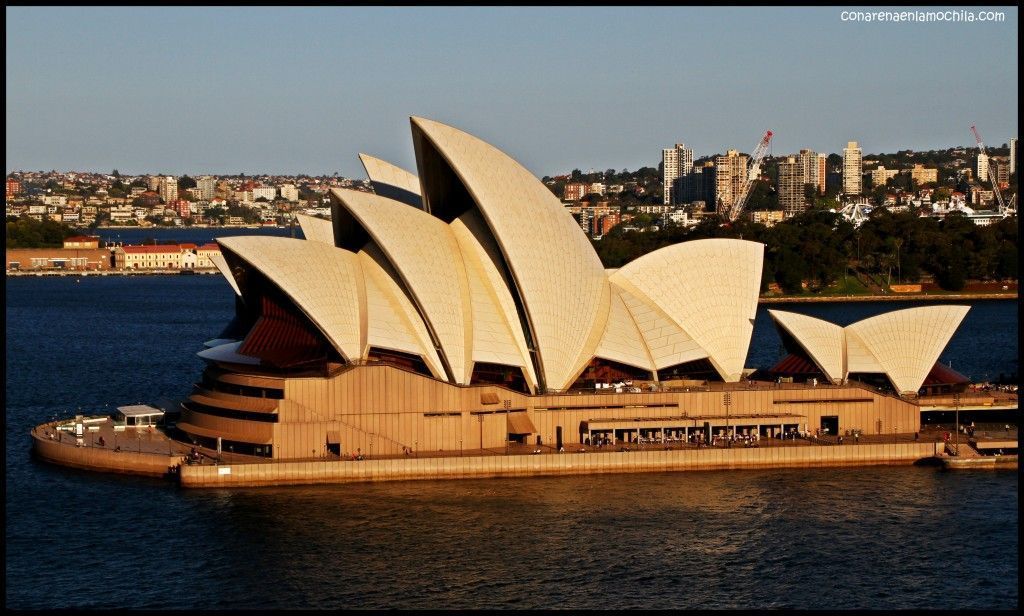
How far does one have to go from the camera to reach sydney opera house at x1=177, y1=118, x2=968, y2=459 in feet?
152

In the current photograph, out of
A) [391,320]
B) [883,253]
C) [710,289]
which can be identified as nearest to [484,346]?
[391,320]

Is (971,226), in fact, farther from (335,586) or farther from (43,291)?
(335,586)

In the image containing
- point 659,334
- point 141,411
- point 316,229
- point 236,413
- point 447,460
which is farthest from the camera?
point 316,229

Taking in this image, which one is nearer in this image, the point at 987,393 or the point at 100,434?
the point at 100,434

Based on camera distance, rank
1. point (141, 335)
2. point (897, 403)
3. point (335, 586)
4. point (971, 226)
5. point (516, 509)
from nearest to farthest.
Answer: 1. point (335, 586)
2. point (516, 509)
3. point (897, 403)
4. point (141, 335)
5. point (971, 226)

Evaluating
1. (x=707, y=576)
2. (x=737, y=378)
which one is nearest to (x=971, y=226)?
(x=737, y=378)

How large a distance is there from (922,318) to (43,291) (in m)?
99.8

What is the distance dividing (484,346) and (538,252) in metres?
3.52

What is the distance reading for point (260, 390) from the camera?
46.5m

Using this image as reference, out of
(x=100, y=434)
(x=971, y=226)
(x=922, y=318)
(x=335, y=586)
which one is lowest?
(x=335, y=586)

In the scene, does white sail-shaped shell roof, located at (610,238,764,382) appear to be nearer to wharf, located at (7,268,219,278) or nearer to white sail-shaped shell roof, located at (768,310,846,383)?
white sail-shaped shell roof, located at (768,310,846,383)

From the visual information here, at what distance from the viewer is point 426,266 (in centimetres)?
4762

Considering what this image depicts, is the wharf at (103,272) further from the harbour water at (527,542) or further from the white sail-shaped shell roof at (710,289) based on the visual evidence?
the white sail-shaped shell roof at (710,289)

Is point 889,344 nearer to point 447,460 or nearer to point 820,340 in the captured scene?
point 820,340
